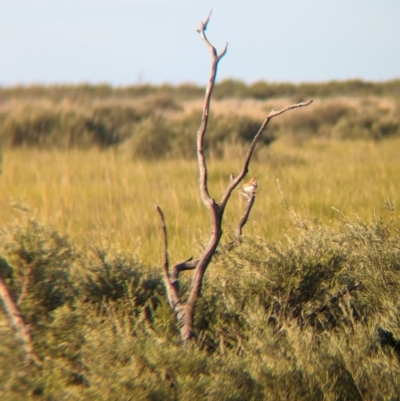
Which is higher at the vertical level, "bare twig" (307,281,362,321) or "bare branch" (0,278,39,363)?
"bare twig" (307,281,362,321)

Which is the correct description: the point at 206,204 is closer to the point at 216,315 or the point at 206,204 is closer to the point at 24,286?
the point at 216,315

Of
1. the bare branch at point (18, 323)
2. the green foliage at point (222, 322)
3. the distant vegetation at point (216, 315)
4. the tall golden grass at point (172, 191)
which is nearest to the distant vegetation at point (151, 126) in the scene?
the tall golden grass at point (172, 191)

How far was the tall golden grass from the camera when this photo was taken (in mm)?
5625

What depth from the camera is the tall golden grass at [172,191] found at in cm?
562

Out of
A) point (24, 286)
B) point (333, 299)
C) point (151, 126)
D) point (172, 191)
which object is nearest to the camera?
point (333, 299)

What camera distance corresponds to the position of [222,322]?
311cm

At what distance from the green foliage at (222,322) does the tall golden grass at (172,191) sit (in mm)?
466

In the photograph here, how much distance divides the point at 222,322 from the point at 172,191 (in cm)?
458

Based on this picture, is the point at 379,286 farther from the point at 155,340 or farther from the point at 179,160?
the point at 179,160

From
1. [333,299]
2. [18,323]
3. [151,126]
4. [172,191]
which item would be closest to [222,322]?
[333,299]

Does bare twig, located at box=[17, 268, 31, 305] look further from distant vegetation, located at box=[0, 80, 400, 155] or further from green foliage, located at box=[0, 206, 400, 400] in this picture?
distant vegetation, located at box=[0, 80, 400, 155]

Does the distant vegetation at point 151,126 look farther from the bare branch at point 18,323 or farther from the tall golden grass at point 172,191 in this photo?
the bare branch at point 18,323

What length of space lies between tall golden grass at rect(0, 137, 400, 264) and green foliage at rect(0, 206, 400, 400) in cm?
47

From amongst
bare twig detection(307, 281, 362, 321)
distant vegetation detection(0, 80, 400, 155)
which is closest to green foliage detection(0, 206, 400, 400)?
bare twig detection(307, 281, 362, 321)
